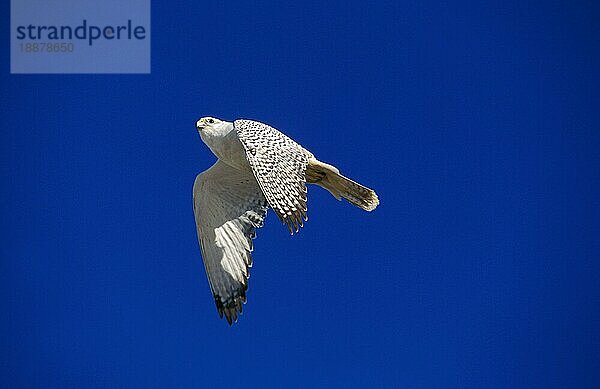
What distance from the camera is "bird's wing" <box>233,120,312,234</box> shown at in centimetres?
282

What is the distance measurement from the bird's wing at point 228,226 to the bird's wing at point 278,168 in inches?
12.0

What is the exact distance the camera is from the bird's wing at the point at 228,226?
3.30 metres

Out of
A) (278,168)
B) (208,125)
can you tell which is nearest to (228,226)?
(208,125)

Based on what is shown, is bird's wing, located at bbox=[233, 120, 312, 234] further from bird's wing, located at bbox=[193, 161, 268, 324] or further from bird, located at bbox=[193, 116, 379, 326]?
bird's wing, located at bbox=[193, 161, 268, 324]

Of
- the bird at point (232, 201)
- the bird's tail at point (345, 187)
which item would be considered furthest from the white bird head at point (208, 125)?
the bird's tail at point (345, 187)

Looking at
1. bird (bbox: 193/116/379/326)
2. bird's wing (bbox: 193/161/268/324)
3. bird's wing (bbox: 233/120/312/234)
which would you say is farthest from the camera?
bird's wing (bbox: 193/161/268/324)

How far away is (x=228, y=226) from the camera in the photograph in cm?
332

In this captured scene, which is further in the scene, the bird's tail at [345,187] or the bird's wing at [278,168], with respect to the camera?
the bird's tail at [345,187]

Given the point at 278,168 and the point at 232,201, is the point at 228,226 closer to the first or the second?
the point at 232,201

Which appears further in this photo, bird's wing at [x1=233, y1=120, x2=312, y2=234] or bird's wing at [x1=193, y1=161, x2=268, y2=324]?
bird's wing at [x1=193, y1=161, x2=268, y2=324]

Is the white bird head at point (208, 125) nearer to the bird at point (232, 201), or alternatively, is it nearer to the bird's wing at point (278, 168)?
the bird at point (232, 201)

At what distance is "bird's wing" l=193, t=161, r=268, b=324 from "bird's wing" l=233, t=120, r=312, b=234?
0.30 m

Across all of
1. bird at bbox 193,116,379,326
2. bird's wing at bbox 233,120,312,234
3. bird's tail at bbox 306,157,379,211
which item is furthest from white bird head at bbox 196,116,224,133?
bird's tail at bbox 306,157,379,211

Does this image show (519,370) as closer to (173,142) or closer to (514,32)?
(514,32)
